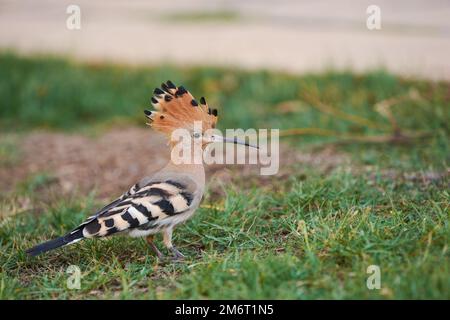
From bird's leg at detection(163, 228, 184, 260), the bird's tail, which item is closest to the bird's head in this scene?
bird's leg at detection(163, 228, 184, 260)

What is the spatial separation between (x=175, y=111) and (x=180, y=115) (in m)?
0.04

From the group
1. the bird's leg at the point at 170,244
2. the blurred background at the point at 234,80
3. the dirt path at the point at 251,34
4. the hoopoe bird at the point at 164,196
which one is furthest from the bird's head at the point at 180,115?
the dirt path at the point at 251,34

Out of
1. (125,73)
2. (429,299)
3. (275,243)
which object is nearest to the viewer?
(429,299)

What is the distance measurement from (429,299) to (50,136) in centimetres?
456

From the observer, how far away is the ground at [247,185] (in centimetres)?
313

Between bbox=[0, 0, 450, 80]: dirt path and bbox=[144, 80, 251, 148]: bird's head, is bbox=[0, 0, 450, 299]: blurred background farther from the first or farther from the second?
bbox=[144, 80, 251, 148]: bird's head

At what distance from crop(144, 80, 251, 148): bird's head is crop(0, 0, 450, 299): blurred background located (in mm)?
530

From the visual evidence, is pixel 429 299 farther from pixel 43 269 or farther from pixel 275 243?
pixel 43 269

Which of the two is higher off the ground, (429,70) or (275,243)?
(429,70)

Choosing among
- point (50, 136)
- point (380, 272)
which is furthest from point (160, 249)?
point (50, 136)

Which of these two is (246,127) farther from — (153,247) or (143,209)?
(143,209)

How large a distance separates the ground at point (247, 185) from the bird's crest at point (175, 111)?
596 millimetres

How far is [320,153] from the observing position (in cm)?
550

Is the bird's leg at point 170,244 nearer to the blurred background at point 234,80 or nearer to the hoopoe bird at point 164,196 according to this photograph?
the hoopoe bird at point 164,196
